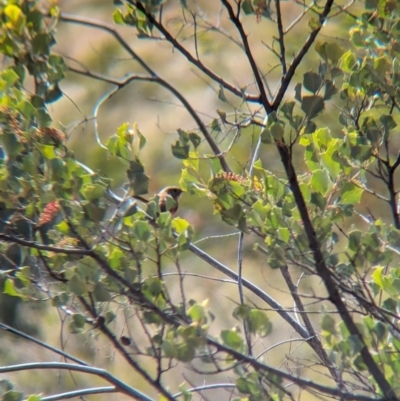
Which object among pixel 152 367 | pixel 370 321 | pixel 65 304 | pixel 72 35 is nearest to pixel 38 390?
pixel 152 367

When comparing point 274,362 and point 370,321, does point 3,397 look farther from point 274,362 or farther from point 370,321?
point 274,362

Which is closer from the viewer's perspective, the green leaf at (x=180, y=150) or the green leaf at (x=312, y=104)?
the green leaf at (x=312, y=104)

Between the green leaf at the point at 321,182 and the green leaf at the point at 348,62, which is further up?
the green leaf at the point at 348,62

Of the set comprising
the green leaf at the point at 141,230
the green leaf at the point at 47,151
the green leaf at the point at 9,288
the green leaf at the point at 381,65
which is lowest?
the green leaf at the point at 141,230

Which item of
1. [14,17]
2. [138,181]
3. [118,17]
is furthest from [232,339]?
[118,17]

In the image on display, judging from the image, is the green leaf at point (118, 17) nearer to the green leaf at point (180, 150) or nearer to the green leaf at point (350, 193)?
the green leaf at point (180, 150)

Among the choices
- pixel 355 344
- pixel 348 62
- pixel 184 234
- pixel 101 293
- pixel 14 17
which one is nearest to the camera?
pixel 355 344

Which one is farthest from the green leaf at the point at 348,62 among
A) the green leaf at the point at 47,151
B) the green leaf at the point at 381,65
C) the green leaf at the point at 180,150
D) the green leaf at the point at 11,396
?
the green leaf at the point at 11,396

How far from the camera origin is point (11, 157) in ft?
4.87

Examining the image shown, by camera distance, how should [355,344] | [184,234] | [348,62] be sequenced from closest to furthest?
[355,344]
[184,234]
[348,62]

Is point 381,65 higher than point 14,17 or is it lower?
lower

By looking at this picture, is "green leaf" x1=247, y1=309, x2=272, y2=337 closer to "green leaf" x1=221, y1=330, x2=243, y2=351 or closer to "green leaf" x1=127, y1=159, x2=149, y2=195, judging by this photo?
"green leaf" x1=221, y1=330, x2=243, y2=351

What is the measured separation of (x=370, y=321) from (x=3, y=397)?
0.80m

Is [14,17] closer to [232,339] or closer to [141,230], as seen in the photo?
[141,230]
